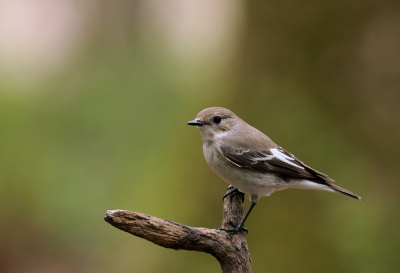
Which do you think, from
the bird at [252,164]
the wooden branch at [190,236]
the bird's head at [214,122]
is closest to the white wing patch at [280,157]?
the bird at [252,164]

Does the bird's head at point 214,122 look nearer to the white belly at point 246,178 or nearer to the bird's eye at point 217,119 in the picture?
the bird's eye at point 217,119

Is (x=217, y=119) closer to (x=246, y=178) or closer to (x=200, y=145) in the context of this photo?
(x=246, y=178)

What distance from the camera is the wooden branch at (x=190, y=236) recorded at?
2.00 metres

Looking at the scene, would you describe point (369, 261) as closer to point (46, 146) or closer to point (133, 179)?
point (133, 179)

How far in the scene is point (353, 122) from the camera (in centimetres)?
395

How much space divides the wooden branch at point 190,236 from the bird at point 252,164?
0.95 ft

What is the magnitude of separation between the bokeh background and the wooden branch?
1.33 metres

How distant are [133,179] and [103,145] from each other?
692mm

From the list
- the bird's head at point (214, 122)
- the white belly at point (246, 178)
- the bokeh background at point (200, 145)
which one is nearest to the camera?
the white belly at point (246, 178)

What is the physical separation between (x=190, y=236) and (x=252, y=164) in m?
0.81

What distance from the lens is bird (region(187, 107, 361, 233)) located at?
2.77 meters

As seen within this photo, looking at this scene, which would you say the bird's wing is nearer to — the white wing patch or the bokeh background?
the white wing patch

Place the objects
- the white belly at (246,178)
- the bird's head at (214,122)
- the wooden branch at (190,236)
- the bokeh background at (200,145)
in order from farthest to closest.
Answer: the bokeh background at (200,145) → the bird's head at (214,122) → the white belly at (246,178) → the wooden branch at (190,236)

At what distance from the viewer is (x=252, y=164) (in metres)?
2.77
